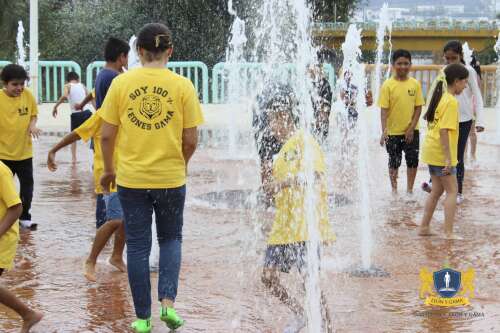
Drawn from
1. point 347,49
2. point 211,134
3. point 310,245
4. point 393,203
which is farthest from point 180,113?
point 211,134

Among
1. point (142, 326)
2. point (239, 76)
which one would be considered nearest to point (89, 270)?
point (142, 326)

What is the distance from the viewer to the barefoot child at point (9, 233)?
4613 mm

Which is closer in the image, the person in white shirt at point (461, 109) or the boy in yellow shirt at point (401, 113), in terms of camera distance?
the person in white shirt at point (461, 109)

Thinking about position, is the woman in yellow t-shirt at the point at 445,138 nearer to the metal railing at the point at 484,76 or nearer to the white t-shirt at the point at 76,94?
the white t-shirt at the point at 76,94

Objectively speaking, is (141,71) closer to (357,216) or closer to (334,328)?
(334,328)

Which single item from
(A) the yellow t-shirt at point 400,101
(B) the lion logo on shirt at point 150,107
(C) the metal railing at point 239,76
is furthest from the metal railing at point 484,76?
(B) the lion logo on shirt at point 150,107

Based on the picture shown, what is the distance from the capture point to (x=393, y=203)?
9.25 m

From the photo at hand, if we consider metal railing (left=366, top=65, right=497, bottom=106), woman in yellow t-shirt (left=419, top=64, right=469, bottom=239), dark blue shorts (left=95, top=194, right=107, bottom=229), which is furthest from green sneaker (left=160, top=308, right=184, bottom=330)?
metal railing (left=366, top=65, right=497, bottom=106)

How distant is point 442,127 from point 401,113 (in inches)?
93.3

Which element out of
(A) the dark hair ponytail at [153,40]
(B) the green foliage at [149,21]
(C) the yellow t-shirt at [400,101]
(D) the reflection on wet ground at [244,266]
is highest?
(B) the green foliage at [149,21]

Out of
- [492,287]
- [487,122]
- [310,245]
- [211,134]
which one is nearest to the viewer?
[310,245]

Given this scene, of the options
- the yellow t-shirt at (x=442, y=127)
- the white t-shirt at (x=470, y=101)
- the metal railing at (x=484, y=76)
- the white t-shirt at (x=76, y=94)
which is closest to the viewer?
the yellow t-shirt at (x=442, y=127)

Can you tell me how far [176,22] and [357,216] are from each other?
23.3m

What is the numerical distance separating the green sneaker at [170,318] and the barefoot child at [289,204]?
55 cm
